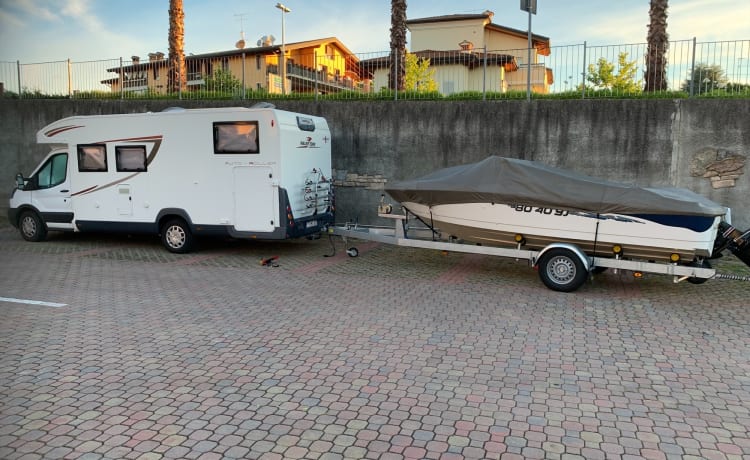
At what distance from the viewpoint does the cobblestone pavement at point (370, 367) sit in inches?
A: 163

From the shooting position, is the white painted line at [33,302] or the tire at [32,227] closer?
the white painted line at [33,302]

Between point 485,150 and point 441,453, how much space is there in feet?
33.8

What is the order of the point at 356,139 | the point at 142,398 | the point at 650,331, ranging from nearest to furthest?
the point at 142,398 < the point at 650,331 < the point at 356,139

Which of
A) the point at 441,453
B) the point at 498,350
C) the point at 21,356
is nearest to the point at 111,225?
the point at 21,356

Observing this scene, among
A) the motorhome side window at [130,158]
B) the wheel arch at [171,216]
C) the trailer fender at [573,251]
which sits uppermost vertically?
the motorhome side window at [130,158]

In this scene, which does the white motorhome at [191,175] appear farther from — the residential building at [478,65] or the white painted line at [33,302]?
the residential building at [478,65]

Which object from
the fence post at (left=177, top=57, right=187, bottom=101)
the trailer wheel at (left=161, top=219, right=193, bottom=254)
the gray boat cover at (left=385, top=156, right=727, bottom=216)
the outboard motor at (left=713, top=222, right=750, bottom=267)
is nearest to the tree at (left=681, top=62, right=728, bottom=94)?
the gray boat cover at (left=385, top=156, right=727, bottom=216)

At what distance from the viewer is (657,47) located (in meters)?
14.0

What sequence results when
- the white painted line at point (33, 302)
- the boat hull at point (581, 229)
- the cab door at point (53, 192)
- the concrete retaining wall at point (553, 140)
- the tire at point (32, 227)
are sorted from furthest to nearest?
the tire at point (32, 227), the cab door at point (53, 192), the concrete retaining wall at point (553, 140), the boat hull at point (581, 229), the white painted line at point (33, 302)

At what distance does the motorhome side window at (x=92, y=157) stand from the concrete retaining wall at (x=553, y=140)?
165 inches

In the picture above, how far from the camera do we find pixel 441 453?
3949 millimetres

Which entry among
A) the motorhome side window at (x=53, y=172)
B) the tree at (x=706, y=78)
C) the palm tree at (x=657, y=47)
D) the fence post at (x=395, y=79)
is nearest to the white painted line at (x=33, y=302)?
the motorhome side window at (x=53, y=172)

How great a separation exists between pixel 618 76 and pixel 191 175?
469 inches

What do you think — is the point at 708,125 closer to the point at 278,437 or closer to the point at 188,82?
the point at 278,437
